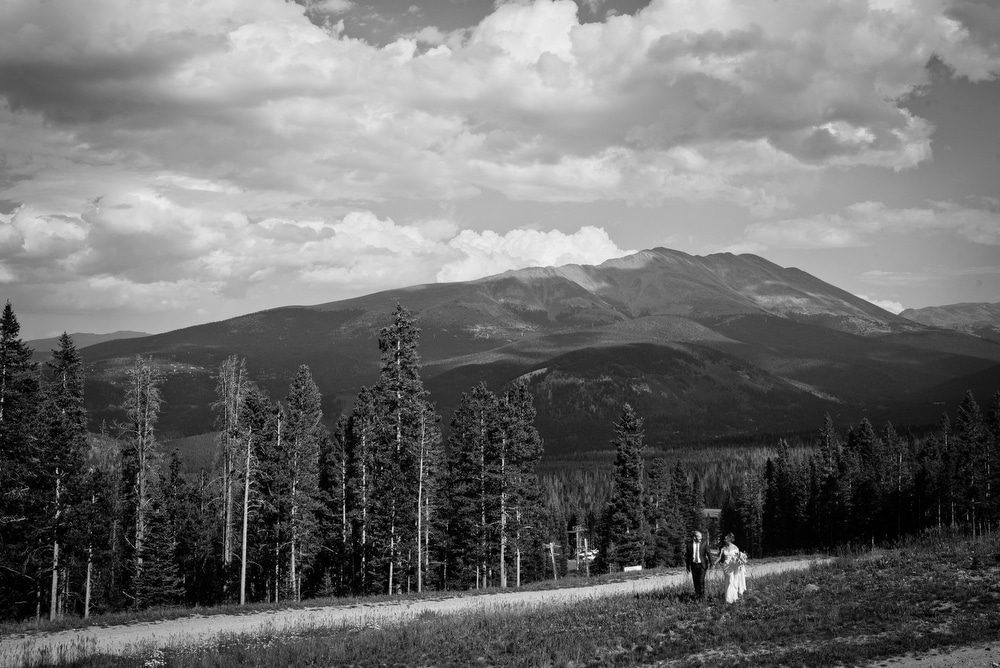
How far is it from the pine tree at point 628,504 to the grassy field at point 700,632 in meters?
35.0

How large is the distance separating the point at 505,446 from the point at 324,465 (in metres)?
17.1

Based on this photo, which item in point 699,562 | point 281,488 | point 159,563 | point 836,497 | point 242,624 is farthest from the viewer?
point 836,497

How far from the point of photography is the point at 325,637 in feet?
69.0

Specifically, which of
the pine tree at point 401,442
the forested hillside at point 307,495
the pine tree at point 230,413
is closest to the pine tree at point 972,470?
the forested hillside at point 307,495

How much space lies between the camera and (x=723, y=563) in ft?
71.1

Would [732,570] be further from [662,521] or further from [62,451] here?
[662,521]

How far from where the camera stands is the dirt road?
20.5 metres

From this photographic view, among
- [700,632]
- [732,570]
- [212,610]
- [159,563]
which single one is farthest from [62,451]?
[700,632]

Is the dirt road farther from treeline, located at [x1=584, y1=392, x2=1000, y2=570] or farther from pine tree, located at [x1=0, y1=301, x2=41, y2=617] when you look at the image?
treeline, located at [x1=584, y1=392, x2=1000, y2=570]

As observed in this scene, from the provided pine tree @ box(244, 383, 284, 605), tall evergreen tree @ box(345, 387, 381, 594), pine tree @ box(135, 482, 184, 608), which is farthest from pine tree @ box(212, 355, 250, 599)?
tall evergreen tree @ box(345, 387, 381, 594)

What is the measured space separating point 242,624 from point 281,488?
17622 millimetres

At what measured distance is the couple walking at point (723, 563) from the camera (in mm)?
21422

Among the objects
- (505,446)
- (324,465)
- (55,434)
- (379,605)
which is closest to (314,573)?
(324,465)

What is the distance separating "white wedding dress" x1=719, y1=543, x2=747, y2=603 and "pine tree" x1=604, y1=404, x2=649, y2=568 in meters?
35.6
